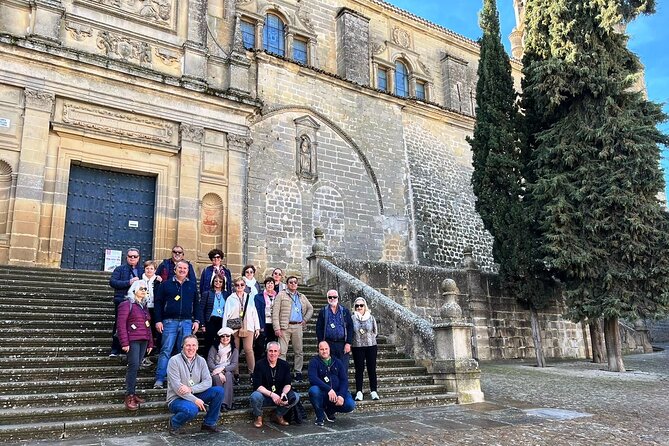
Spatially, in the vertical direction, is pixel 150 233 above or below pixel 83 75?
below

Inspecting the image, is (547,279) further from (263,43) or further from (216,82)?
(263,43)

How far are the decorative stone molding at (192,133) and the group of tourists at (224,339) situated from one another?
276 inches

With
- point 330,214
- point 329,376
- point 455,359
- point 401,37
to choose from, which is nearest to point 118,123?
point 330,214

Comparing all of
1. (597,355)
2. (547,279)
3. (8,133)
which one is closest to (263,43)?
(8,133)

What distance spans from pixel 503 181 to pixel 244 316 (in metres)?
10.1

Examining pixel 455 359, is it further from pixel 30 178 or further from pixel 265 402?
pixel 30 178

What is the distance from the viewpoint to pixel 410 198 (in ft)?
62.0

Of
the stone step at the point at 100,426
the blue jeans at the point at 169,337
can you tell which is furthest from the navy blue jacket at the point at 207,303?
the stone step at the point at 100,426

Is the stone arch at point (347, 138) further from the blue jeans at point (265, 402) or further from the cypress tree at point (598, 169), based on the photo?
the blue jeans at point (265, 402)

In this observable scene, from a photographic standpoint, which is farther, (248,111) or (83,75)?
(248,111)

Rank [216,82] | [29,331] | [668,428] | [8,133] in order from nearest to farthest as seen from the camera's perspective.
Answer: [668,428] < [29,331] < [8,133] < [216,82]

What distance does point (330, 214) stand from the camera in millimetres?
16453

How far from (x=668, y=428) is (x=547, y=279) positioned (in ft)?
28.5

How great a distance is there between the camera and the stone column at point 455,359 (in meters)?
7.93
